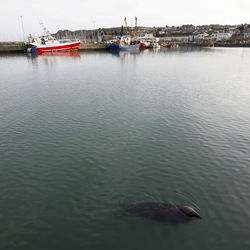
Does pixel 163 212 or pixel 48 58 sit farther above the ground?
pixel 48 58

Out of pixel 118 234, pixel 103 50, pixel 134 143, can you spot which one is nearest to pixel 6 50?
pixel 103 50

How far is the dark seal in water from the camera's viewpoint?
10555 millimetres

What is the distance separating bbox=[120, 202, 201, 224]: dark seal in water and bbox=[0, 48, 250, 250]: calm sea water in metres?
0.36

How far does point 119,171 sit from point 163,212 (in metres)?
5.04

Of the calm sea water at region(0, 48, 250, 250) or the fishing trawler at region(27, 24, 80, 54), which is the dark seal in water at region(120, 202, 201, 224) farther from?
the fishing trawler at region(27, 24, 80, 54)

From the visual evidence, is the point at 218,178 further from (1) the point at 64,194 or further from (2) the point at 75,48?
(2) the point at 75,48

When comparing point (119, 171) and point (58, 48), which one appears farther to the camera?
point (58, 48)

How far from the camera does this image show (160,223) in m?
10.3

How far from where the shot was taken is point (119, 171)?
588 inches

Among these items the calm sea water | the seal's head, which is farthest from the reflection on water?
the seal's head

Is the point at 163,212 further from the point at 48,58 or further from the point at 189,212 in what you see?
the point at 48,58

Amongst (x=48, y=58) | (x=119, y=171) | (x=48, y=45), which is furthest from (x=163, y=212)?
(x=48, y=45)

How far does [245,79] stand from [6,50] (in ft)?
419

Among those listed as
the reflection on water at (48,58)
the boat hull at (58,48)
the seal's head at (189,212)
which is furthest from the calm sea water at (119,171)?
the boat hull at (58,48)
